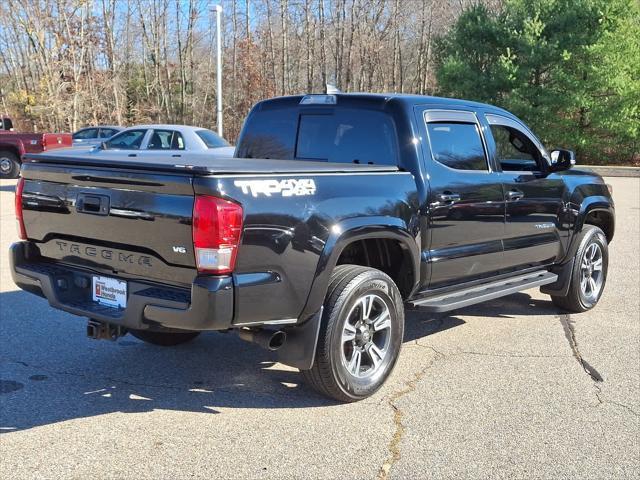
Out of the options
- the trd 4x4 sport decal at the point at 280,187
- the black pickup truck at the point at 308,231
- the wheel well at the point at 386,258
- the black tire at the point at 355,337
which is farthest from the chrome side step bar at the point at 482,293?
the trd 4x4 sport decal at the point at 280,187

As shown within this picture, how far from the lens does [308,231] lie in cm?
373

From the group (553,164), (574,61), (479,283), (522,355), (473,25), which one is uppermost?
(473,25)

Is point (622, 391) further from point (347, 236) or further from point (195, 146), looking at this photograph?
point (195, 146)

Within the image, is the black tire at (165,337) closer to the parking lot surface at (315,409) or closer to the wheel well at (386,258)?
the parking lot surface at (315,409)

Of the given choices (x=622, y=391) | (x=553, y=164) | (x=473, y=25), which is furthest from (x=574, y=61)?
(x=622, y=391)

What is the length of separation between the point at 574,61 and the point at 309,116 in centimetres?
2705

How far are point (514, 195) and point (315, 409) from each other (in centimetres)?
260

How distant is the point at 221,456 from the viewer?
11.2 ft

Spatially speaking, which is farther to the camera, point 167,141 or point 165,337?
point 167,141

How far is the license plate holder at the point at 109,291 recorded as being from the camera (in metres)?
3.73

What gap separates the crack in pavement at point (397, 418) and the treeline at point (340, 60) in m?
24.0

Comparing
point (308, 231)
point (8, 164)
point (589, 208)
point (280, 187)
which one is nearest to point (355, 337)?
point (308, 231)

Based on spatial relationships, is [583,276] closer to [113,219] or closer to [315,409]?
[315,409]

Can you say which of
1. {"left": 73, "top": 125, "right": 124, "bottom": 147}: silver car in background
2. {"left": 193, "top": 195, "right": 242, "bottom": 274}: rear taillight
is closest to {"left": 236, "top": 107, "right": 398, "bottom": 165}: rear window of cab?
{"left": 193, "top": 195, "right": 242, "bottom": 274}: rear taillight
